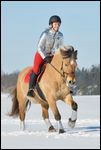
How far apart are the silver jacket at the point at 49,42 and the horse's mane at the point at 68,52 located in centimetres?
57

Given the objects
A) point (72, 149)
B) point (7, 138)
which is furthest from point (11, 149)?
point (7, 138)

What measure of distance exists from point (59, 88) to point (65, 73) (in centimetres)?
34

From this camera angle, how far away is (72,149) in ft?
20.5

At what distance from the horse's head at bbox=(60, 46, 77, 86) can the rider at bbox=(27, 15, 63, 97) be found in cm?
59

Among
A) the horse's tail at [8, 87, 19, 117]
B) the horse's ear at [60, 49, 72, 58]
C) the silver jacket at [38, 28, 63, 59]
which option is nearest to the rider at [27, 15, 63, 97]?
the silver jacket at [38, 28, 63, 59]

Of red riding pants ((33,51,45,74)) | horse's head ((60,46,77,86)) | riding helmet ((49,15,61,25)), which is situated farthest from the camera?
red riding pants ((33,51,45,74))

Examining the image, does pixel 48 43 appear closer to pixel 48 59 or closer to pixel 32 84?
pixel 48 59

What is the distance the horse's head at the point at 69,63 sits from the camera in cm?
815

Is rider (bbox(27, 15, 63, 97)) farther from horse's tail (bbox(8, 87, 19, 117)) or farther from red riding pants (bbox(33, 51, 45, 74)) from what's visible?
horse's tail (bbox(8, 87, 19, 117))

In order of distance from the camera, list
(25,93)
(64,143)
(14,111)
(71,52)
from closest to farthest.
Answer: (64,143) < (71,52) < (25,93) < (14,111)

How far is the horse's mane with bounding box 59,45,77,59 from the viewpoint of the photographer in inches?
325

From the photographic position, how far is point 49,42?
8977mm

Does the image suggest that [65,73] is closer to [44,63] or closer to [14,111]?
[44,63]

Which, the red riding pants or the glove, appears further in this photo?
the red riding pants
